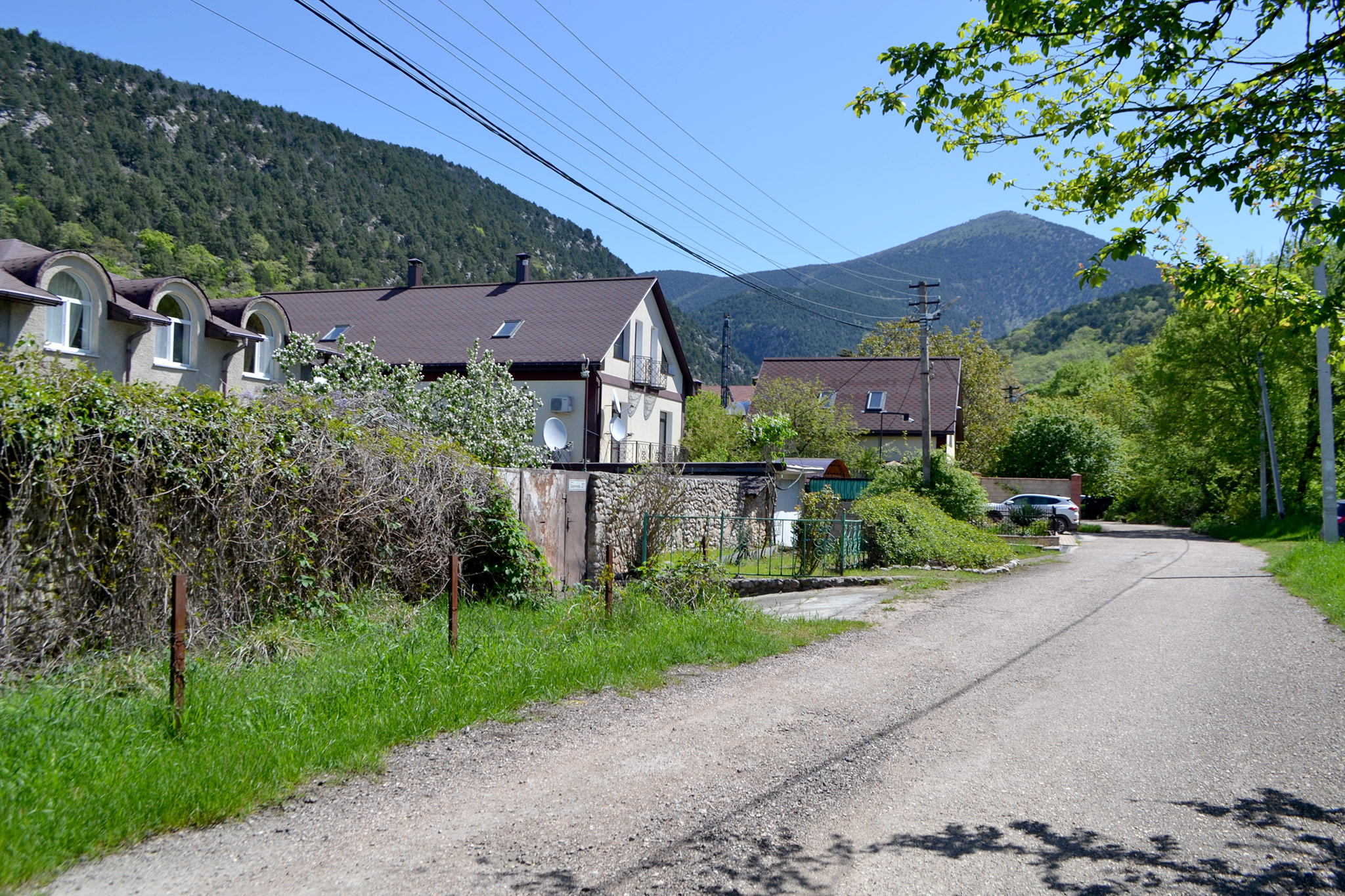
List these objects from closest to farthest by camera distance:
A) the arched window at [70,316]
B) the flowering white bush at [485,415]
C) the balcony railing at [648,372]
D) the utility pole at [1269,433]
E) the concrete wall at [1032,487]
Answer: the arched window at [70,316] → the flowering white bush at [485,415] → the balcony railing at [648,372] → the utility pole at [1269,433] → the concrete wall at [1032,487]

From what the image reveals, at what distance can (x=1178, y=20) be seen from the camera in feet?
19.0

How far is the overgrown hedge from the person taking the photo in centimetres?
661

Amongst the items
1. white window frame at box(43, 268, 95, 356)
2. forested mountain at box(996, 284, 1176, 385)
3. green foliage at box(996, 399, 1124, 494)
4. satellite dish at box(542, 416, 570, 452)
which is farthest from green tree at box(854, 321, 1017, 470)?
forested mountain at box(996, 284, 1176, 385)

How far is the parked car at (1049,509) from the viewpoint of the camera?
32875 mm

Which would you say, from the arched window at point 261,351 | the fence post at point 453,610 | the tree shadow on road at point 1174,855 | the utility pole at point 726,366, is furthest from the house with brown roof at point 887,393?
the tree shadow on road at point 1174,855

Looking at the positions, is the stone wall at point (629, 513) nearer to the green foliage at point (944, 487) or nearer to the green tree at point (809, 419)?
the green foliage at point (944, 487)

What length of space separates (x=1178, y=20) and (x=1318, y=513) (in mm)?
32500

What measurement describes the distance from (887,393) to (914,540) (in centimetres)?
3068

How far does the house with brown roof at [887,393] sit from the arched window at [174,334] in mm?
29502

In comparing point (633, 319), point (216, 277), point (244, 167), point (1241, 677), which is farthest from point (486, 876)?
point (244, 167)

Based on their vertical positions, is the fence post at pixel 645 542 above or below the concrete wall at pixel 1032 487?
below

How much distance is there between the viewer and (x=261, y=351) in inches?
905

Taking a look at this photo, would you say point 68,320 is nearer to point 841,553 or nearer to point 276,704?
point 276,704

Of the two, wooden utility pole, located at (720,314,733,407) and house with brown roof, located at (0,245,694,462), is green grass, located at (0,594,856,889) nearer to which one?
house with brown roof, located at (0,245,694,462)
